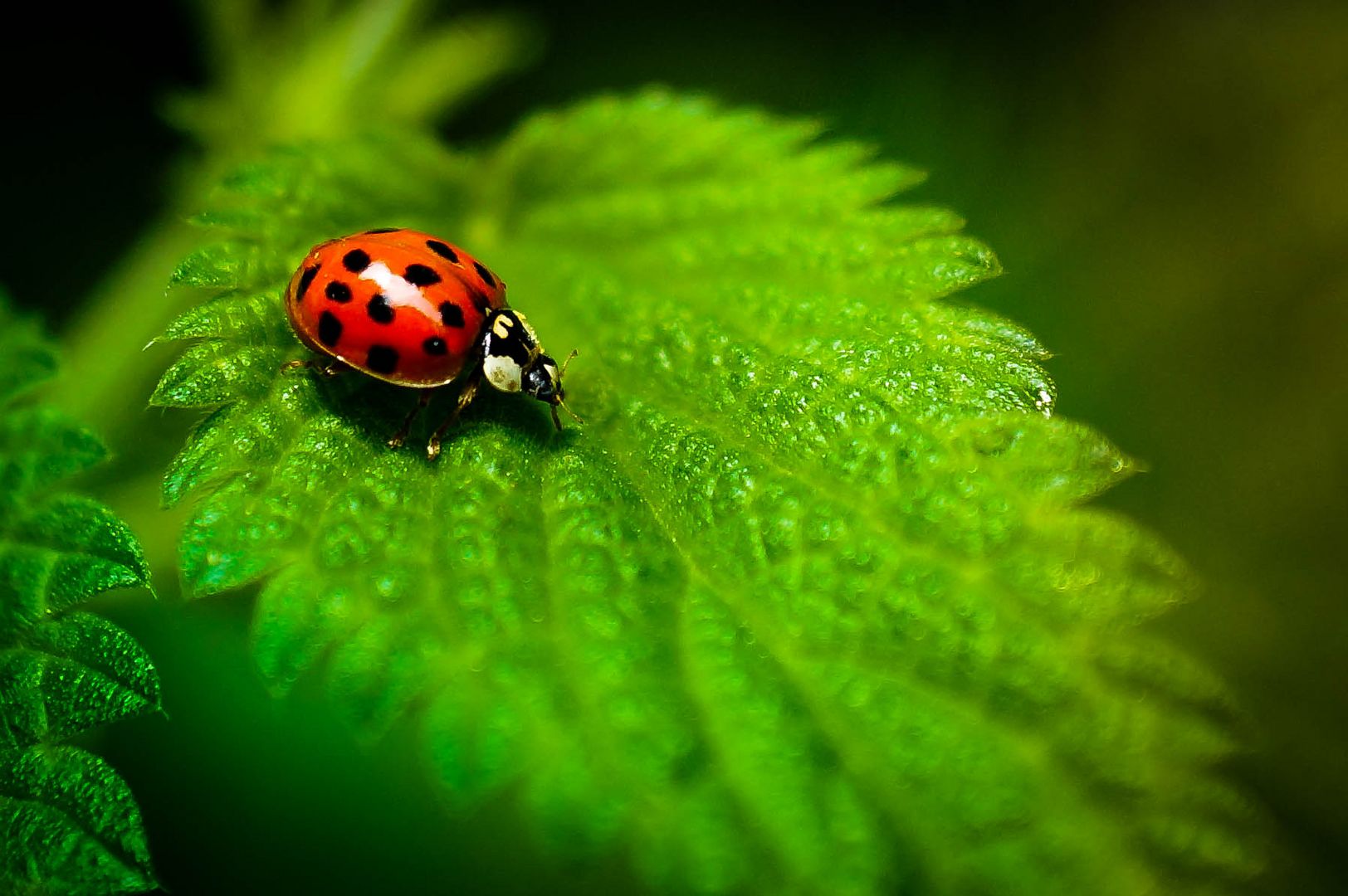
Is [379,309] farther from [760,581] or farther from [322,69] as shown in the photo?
[322,69]

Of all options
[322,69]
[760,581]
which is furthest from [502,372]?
[322,69]

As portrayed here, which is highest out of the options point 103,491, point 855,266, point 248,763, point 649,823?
point 855,266

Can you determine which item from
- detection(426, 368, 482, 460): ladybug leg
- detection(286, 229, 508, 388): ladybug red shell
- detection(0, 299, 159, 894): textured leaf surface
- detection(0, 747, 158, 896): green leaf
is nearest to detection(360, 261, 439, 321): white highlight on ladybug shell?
detection(286, 229, 508, 388): ladybug red shell

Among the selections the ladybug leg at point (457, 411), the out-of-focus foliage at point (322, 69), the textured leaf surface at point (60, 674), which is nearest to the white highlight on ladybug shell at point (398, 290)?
the ladybug leg at point (457, 411)

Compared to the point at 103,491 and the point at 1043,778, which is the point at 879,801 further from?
the point at 103,491

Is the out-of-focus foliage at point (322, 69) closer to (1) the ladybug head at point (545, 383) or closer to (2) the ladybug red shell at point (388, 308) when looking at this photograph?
(2) the ladybug red shell at point (388, 308)

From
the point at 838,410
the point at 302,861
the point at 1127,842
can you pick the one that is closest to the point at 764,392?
the point at 838,410
